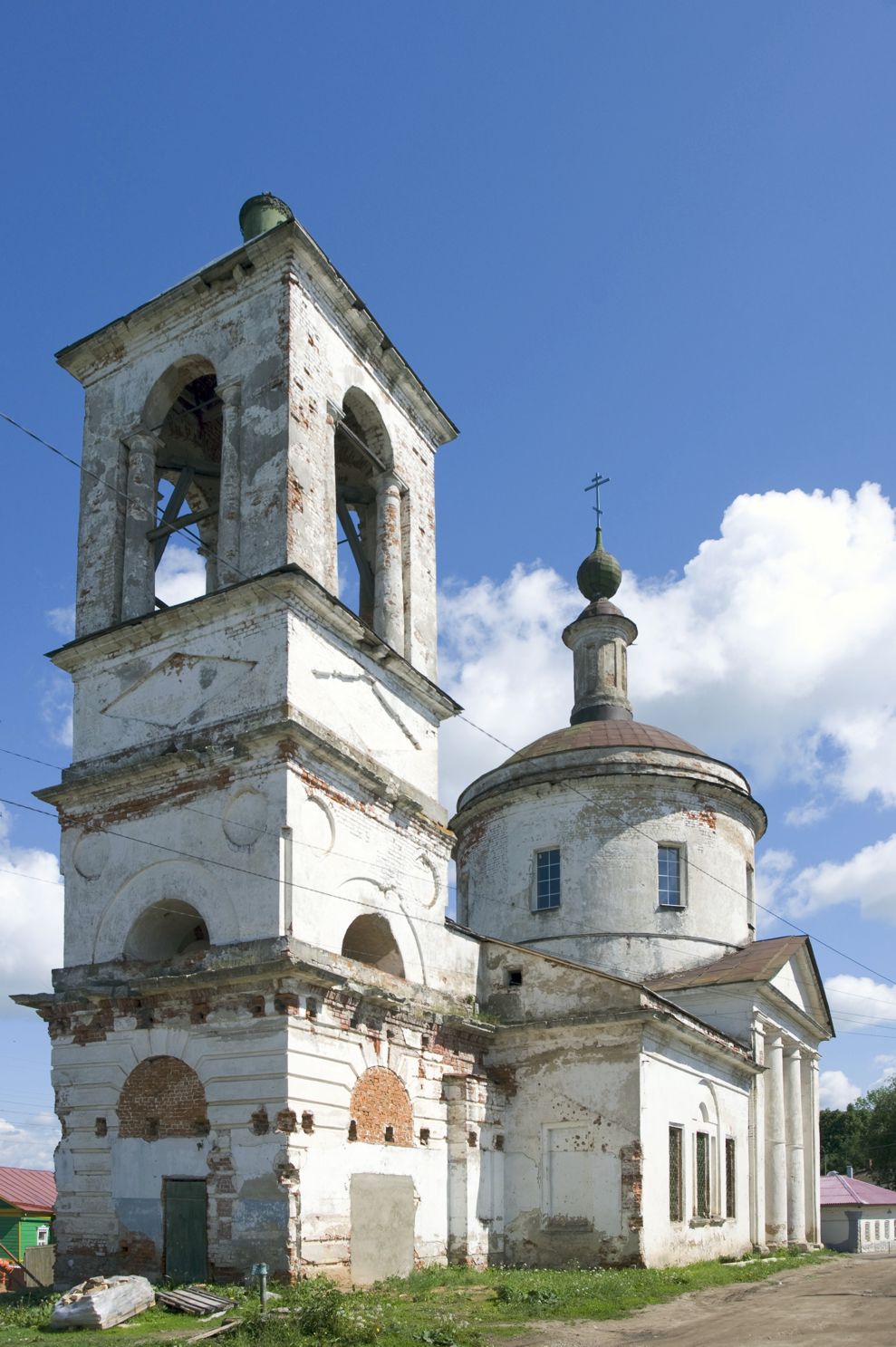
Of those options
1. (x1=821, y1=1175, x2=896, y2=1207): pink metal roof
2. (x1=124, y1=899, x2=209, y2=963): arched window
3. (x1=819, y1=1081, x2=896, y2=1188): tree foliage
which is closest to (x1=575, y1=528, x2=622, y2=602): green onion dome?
(x1=124, y1=899, x2=209, y2=963): arched window

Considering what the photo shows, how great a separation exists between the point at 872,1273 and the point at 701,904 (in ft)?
21.3

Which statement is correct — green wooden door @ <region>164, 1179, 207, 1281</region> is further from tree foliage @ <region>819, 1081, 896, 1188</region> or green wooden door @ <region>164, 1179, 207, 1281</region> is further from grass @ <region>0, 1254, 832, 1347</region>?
tree foliage @ <region>819, 1081, 896, 1188</region>

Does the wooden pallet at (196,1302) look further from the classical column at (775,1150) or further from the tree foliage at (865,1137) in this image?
the tree foliage at (865,1137)

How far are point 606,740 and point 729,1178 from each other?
763 centimetres

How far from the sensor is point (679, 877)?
874 inches

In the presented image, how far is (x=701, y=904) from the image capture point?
22.2 m

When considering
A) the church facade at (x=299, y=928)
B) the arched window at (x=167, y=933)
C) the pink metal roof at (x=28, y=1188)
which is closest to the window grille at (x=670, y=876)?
the church facade at (x=299, y=928)

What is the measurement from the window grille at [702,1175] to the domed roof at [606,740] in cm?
698

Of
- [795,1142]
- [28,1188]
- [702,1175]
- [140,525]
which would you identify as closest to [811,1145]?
[795,1142]

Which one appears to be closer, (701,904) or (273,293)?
(273,293)

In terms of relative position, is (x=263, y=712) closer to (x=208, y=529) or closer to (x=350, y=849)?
(x=350, y=849)

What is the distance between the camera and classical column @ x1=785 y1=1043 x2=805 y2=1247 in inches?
858

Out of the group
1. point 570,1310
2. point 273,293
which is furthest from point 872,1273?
point 273,293

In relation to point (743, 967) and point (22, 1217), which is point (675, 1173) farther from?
point (22, 1217)
